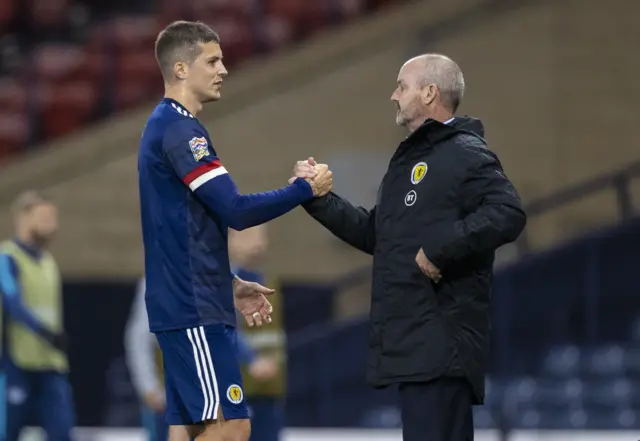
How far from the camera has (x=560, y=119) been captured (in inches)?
503

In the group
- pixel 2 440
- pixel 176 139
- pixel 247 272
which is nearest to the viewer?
pixel 176 139

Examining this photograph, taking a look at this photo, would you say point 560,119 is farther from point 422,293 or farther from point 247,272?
point 422,293

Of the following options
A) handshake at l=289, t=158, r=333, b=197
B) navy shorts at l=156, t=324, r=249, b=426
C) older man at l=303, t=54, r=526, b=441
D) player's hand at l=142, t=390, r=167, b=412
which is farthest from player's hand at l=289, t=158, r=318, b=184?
player's hand at l=142, t=390, r=167, b=412

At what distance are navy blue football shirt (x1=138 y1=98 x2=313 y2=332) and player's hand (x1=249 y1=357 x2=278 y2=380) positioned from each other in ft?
7.07

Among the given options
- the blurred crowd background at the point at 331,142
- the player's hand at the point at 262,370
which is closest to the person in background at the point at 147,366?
the player's hand at the point at 262,370

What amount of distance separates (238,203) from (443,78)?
92 cm

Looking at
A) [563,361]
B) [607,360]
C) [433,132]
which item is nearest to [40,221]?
[433,132]

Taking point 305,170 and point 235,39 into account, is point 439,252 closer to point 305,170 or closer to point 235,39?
point 305,170

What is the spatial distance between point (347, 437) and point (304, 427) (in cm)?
55

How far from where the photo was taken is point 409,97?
5312 millimetres

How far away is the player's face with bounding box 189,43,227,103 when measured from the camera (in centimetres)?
517

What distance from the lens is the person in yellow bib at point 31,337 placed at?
8188 mm

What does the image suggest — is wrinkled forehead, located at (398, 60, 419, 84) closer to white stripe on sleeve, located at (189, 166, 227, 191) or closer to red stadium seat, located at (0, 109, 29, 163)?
white stripe on sleeve, located at (189, 166, 227, 191)

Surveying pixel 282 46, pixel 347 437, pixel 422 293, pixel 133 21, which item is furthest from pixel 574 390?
pixel 133 21
